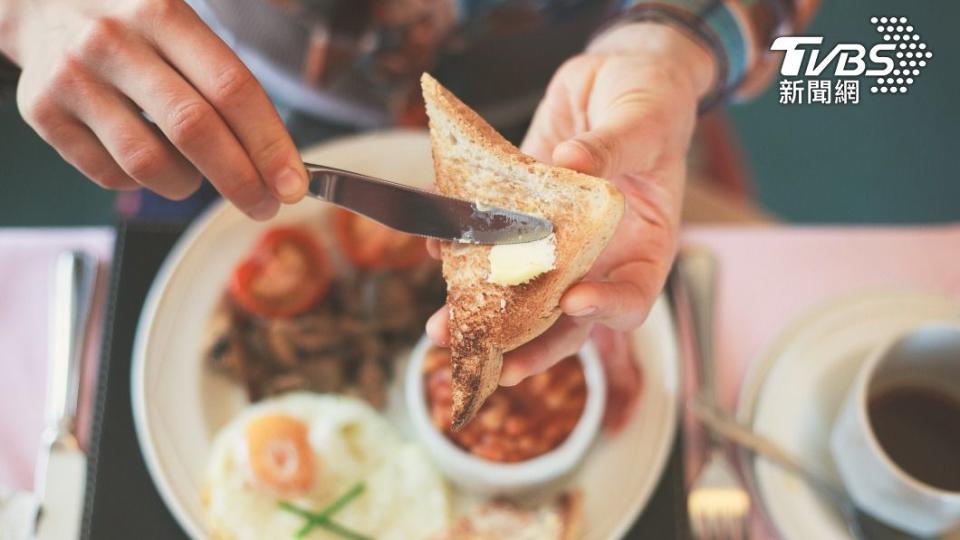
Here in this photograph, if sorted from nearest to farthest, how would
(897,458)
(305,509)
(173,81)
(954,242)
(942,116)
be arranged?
1. (173,81)
2. (897,458)
3. (305,509)
4. (954,242)
5. (942,116)

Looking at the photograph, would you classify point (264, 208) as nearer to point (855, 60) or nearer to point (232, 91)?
point (232, 91)

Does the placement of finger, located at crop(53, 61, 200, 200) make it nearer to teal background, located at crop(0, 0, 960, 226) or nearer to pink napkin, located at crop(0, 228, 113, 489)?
pink napkin, located at crop(0, 228, 113, 489)

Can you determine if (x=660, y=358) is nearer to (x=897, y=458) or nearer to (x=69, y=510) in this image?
(x=897, y=458)

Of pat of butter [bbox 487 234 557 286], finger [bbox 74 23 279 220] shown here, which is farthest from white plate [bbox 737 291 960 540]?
finger [bbox 74 23 279 220]

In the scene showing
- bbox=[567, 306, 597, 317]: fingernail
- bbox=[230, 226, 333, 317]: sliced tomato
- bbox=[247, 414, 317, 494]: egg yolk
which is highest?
bbox=[567, 306, 597, 317]: fingernail

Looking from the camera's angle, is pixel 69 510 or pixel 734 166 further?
pixel 734 166

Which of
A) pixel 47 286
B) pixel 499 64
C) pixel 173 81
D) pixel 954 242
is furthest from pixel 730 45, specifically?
pixel 47 286
